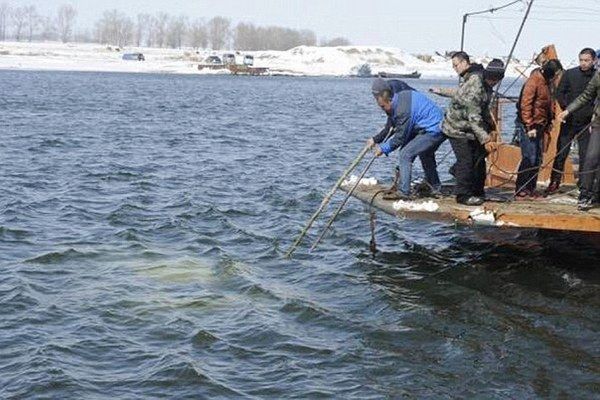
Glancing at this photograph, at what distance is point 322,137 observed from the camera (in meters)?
31.9

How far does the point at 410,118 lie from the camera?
37.6 feet

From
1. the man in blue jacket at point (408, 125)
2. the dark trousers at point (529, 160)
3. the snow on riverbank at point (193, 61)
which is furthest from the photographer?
the snow on riverbank at point (193, 61)

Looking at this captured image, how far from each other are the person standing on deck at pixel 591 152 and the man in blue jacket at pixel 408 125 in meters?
1.59

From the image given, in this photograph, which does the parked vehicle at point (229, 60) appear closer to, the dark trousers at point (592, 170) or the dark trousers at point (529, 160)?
the dark trousers at point (529, 160)

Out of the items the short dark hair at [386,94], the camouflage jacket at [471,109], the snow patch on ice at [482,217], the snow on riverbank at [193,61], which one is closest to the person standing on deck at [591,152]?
the camouflage jacket at [471,109]

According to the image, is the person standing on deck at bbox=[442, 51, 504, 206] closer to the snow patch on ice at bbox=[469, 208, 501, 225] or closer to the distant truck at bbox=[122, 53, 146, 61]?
the snow patch on ice at bbox=[469, 208, 501, 225]

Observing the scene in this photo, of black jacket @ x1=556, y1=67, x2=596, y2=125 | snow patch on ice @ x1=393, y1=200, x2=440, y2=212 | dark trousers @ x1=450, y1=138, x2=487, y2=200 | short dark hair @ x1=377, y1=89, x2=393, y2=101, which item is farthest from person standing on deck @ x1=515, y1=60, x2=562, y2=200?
short dark hair @ x1=377, y1=89, x2=393, y2=101

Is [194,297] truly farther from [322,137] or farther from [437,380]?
[322,137]

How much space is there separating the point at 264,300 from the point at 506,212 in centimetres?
299

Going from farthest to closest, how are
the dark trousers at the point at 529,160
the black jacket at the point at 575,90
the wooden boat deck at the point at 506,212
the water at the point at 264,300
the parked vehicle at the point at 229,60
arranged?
the parked vehicle at the point at 229,60 < the dark trousers at the point at 529,160 < the black jacket at the point at 575,90 < the wooden boat deck at the point at 506,212 < the water at the point at 264,300

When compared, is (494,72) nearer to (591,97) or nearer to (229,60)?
(591,97)

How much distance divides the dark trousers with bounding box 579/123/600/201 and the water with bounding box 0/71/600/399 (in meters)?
1.12

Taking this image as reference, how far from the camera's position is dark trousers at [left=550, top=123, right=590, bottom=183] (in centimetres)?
1170

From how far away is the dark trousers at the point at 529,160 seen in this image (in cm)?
→ 1181
